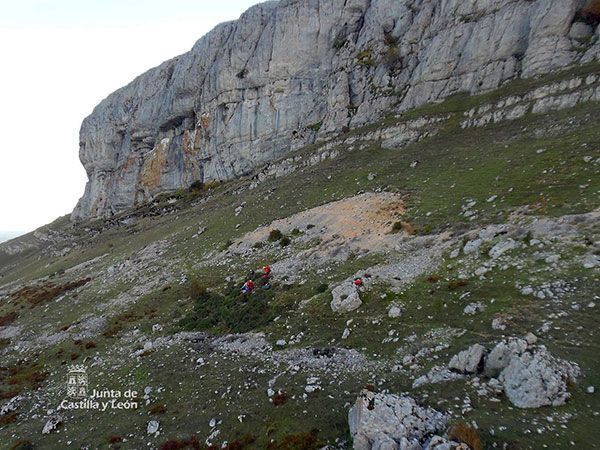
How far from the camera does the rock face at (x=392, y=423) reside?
1260 centimetres

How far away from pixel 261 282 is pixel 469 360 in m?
18.8

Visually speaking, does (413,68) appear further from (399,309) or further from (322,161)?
(399,309)

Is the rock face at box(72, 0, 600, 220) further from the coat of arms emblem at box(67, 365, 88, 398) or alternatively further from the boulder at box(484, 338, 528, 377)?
the coat of arms emblem at box(67, 365, 88, 398)

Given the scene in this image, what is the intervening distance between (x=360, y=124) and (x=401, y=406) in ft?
192

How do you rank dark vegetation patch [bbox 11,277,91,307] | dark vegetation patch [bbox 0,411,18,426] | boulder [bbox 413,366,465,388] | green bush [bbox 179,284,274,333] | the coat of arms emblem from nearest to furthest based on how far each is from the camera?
boulder [bbox 413,366,465,388] → dark vegetation patch [bbox 0,411,18,426] → the coat of arms emblem → green bush [bbox 179,284,274,333] → dark vegetation patch [bbox 11,277,91,307]

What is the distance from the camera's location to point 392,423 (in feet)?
43.3

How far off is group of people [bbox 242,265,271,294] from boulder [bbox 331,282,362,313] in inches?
280

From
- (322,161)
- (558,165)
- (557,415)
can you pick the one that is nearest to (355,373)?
(557,415)

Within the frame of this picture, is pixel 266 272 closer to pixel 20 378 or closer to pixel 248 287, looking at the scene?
pixel 248 287

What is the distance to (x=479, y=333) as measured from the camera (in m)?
17.4

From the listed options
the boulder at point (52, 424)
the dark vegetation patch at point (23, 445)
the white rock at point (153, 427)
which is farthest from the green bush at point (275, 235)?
the dark vegetation patch at point (23, 445)

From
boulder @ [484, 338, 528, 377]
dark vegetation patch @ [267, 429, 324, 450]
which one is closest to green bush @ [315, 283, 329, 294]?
dark vegetation patch @ [267, 429, 324, 450]

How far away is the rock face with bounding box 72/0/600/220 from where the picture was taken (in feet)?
170

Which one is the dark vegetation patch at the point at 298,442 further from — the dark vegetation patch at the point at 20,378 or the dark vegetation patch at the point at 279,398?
the dark vegetation patch at the point at 20,378
